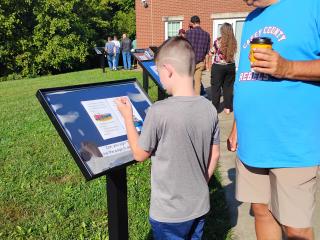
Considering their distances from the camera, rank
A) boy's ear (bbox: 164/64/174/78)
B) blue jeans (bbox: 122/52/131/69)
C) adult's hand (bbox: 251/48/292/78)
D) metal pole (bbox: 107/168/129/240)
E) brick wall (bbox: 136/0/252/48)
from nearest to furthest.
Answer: adult's hand (bbox: 251/48/292/78), boy's ear (bbox: 164/64/174/78), metal pole (bbox: 107/168/129/240), brick wall (bbox: 136/0/252/48), blue jeans (bbox: 122/52/131/69)

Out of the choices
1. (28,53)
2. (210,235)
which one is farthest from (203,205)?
(28,53)

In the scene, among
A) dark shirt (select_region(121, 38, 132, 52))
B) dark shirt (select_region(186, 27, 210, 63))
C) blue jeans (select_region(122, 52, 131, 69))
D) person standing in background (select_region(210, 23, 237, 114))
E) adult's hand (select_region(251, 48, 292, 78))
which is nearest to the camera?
adult's hand (select_region(251, 48, 292, 78))

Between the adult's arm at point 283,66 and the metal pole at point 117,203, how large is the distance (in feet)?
3.33

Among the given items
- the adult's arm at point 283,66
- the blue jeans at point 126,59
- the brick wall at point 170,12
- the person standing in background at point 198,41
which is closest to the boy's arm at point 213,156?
the adult's arm at point 283,66

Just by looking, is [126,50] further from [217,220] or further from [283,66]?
[283,66]

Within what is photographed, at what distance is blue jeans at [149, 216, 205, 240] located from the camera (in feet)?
7.49

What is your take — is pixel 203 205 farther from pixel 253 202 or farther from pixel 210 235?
pixel 210 235

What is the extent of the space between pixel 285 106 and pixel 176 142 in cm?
63

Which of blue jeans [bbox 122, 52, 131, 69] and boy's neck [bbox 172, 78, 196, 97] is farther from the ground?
boy's neck [bbox 172, 78, 196, 97]

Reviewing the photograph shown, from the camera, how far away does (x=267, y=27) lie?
2.34 meters

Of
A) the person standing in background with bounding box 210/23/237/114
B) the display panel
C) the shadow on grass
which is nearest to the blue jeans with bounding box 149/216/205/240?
the display panel

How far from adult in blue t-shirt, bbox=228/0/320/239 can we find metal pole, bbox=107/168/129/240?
76cm

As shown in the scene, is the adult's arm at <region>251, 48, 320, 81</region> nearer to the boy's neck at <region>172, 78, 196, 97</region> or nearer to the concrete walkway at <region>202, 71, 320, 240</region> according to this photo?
the boy's neck at <region>172, 78, 196, 97</region>

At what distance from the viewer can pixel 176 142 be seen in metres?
2.19
